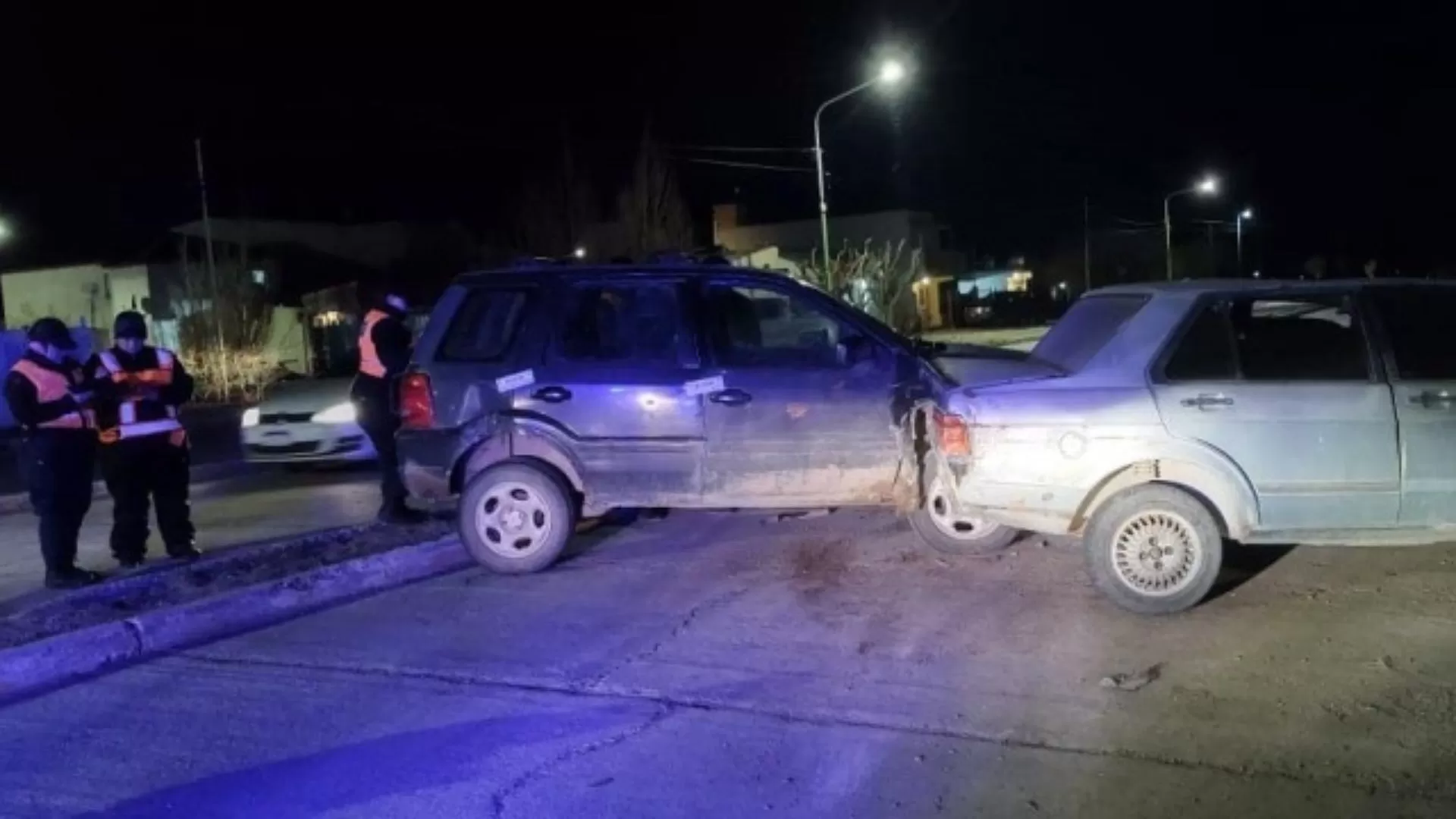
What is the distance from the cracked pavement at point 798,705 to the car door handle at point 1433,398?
1.04 metres

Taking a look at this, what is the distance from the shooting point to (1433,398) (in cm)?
660

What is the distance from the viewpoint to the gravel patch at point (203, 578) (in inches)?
273

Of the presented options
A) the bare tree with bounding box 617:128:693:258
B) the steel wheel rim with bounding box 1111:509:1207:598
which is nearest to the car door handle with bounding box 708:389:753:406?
the steel wheel rim with bounding box 1111:509:1207:598

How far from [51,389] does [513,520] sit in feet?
9.07

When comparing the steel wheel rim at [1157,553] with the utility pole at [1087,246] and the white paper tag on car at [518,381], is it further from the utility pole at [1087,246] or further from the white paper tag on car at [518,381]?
the utility pole at [1087,246]


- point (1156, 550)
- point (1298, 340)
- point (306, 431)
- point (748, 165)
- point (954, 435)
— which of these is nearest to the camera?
point (1156, 550)

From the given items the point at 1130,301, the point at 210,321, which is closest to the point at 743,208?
the point at 210,321

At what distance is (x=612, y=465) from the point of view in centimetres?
810

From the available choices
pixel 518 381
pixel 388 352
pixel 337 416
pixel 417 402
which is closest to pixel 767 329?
pixel 518 381

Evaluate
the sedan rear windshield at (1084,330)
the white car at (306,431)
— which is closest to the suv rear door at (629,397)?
the sedan rear windshield at (1084,330)

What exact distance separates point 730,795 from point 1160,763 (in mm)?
1586

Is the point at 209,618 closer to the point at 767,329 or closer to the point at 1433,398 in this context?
the point at 767,329

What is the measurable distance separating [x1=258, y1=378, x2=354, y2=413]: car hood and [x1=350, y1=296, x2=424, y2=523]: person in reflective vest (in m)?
3.83

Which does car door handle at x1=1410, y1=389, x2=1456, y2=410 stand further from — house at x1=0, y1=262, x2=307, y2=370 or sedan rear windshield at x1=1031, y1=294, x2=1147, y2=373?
house at x1=0, y1=262, x2=307, y2=370
